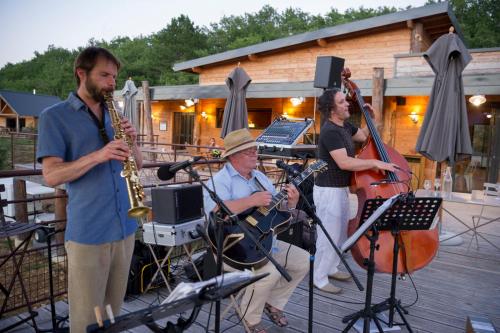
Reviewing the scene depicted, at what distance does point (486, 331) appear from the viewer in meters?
2.76

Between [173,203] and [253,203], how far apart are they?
1324mm

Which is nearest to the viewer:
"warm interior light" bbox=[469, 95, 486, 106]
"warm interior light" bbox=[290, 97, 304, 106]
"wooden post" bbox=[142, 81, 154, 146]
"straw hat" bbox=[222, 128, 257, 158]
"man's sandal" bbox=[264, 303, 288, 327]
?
"straw hat" bbox=[222, 128, 257, 158]

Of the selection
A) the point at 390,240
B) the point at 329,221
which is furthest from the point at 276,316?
the point at 390,240

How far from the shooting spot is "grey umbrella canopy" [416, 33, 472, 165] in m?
5.62

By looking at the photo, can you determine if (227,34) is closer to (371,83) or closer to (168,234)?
(371,83)

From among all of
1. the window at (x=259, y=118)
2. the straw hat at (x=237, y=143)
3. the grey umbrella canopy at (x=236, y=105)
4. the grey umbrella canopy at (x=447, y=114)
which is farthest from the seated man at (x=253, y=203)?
the window at (x=259, y=118)

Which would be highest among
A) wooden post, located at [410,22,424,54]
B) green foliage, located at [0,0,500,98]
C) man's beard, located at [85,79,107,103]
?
green foliage, located at [0,0,500,98]

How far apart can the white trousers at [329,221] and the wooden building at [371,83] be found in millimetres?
6328

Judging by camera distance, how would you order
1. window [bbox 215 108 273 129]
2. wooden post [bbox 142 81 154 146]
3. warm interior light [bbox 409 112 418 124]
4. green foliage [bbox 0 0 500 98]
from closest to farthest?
1. warm interior light [bbox 409 112 418 124]
2. wooden post [bbox 142 81 154 146]
3. window [bbox 215 108 273 129]
4. green foliage [bbox 0 0 500 98]

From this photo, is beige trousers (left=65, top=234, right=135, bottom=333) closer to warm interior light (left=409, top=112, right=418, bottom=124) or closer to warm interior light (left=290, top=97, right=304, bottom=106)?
warm interior light (left=409, top=112, right=418, bottom=124)

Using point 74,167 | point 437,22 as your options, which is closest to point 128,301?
point 74,167

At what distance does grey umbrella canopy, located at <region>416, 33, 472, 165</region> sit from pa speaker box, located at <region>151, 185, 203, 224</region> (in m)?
3.78

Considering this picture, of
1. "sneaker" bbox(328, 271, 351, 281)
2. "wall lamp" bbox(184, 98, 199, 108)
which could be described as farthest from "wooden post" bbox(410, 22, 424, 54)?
"sneaker" bbox(328, 271, 351, 281)

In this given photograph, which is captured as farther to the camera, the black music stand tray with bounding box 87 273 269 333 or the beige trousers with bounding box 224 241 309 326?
the beige trousers with bounding box 224 241 309 326
